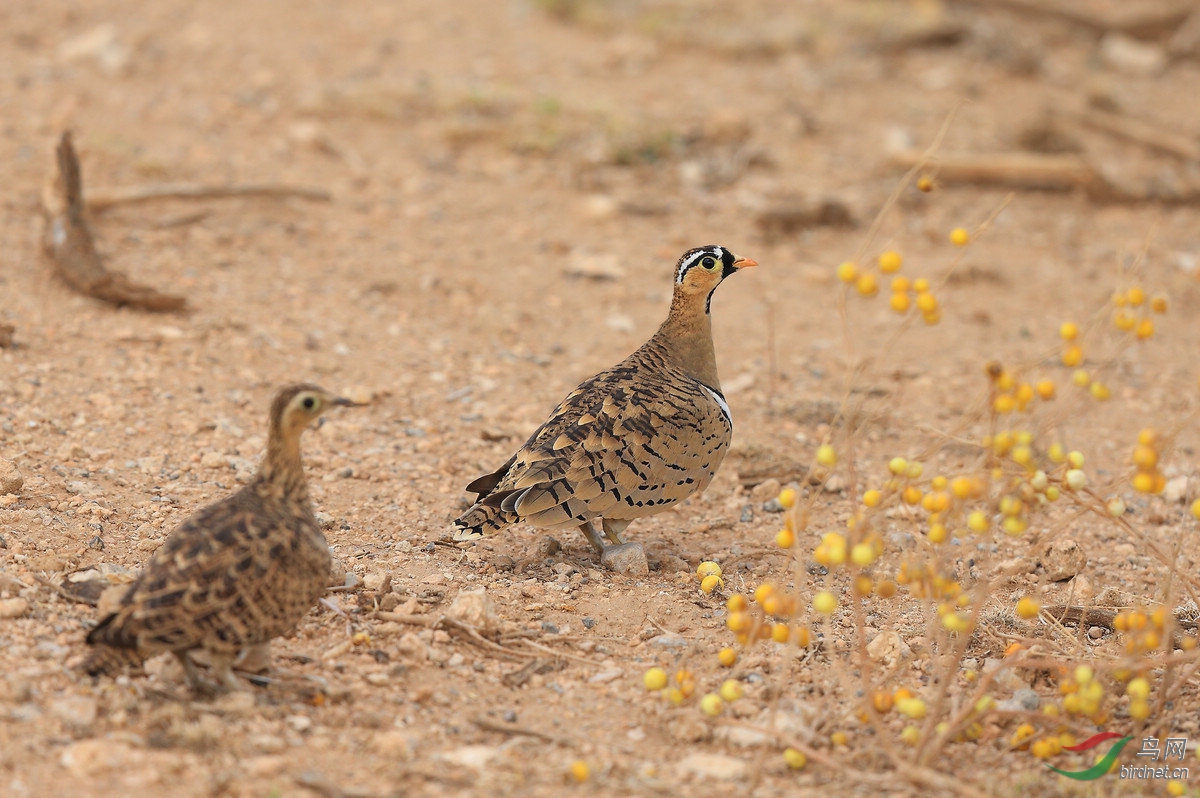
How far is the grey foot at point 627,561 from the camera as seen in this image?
5695mm

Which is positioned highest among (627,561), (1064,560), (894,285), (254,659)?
(894,285)

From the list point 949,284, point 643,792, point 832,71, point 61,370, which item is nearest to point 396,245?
point 61,370

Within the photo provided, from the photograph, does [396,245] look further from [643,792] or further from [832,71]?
[643,792]

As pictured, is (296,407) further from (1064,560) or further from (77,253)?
(77,253)

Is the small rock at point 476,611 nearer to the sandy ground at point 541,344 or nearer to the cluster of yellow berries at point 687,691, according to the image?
the sandy ground at point 541,344

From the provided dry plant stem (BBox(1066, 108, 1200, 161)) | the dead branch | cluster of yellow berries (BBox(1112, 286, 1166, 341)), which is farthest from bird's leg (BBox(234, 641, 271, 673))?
dry plant stem (BBox(1066, 108, 1200, 161))

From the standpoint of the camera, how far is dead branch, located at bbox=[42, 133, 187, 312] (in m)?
7.65

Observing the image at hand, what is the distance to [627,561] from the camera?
5.70 meters

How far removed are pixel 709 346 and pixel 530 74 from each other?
21.8 ft

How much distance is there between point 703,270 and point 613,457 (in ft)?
4.21

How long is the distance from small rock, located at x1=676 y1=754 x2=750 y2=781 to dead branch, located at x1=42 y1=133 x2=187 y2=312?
5169 mm

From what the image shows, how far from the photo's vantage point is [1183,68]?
1336cm

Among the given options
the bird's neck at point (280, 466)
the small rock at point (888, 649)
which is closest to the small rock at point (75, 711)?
the bird's neck at point (280, 466)

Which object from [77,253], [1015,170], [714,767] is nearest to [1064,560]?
[714,767]
